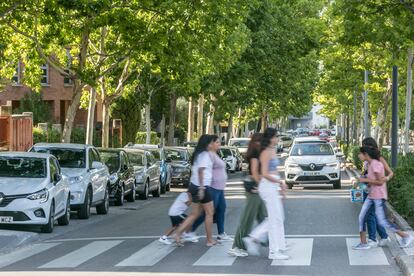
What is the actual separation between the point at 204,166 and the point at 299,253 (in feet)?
6.68

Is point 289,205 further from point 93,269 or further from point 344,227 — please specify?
point 93,269

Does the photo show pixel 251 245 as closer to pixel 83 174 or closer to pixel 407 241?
pixel 407 241

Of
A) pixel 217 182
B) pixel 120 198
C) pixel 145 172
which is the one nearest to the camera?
pixel 217 182

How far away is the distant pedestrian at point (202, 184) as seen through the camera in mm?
15039

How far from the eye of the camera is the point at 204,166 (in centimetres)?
1501

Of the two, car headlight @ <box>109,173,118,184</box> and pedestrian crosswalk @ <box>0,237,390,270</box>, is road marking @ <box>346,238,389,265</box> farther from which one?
car headlight @ <box>109,173,118,184</box>

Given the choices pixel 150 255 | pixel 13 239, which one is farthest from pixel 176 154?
pixel 150 255

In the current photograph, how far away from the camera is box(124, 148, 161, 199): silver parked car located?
30.0m

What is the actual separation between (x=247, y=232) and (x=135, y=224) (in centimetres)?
700

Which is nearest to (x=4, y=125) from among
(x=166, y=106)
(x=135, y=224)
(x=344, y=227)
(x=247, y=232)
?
(x=135, y=224)

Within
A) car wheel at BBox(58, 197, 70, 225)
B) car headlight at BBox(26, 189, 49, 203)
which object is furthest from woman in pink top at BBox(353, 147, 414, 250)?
car wheel at BBox(58, 197, 70, 225)

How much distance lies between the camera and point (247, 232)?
13.8 meters

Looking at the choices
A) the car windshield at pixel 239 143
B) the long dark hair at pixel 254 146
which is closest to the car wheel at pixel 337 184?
the long dark hair at pixel 254 146

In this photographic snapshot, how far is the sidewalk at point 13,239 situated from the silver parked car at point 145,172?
40.0 feet
